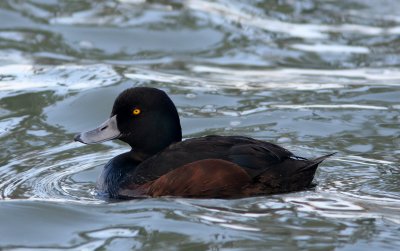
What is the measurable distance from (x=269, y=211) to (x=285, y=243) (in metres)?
0.61

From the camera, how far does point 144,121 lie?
7.39 meters

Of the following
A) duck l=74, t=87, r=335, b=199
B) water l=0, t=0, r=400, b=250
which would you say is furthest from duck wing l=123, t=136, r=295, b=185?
water l=0, t=0, r=400, b=250

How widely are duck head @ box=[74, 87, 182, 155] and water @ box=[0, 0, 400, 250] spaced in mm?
490

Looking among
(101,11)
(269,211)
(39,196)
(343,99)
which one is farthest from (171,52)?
(269,211)

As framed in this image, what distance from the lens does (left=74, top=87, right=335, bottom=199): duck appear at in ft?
22.2

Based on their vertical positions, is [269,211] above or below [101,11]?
below

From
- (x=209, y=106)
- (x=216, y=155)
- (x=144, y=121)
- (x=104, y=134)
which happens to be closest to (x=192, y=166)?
(x=216, y=155)

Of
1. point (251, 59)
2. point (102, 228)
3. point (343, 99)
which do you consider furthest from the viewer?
point (251, 59)

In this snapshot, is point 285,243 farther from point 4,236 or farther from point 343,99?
point 343,99

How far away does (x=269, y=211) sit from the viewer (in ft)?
21.3

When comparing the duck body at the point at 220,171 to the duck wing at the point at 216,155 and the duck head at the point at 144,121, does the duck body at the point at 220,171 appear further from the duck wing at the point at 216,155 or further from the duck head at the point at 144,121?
the duck head at the point at 144,121

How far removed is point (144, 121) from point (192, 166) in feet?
2.50

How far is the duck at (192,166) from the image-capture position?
678 cm

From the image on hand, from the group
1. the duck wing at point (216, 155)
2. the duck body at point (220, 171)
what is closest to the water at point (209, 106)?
the duck body at point (220, 171)
